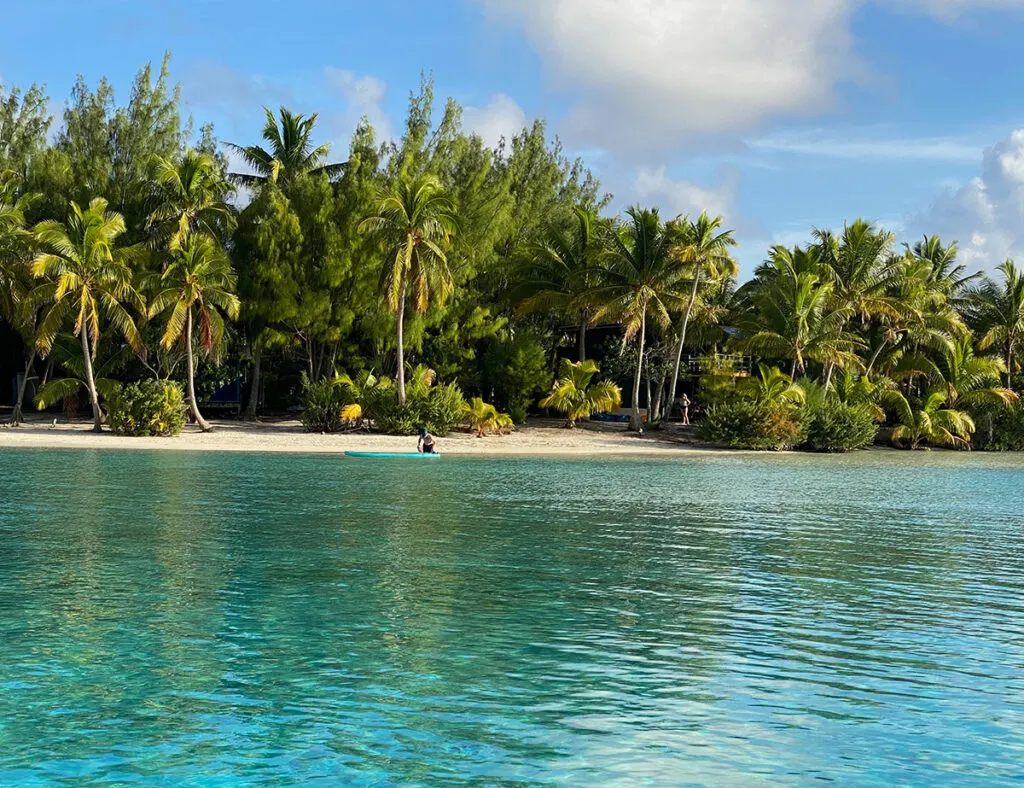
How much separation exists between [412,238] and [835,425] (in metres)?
17.9

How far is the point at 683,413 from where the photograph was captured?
47.6m

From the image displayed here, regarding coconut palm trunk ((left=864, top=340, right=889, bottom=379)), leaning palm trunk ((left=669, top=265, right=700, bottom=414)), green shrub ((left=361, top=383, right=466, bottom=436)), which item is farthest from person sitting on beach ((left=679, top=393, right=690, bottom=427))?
green shrub ((left=361, top=383, right=466, bottom=436))

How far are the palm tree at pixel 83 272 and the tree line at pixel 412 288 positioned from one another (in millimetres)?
122

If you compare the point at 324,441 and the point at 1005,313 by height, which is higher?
the point at 1005,313

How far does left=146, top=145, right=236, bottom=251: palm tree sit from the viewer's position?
125 feet

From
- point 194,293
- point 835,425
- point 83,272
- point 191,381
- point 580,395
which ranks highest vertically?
point 83,272

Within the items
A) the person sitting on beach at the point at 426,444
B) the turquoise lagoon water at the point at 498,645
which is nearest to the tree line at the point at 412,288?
the person sitting on beach at the point at 426,444

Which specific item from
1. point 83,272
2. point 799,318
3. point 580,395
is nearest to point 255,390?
point 83,272

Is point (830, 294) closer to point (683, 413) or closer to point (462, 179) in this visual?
point (683, 413)

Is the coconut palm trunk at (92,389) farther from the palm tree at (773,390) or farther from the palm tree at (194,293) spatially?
the palm tree at (773,390)

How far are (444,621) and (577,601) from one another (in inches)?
74.1

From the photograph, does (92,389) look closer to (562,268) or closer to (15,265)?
(15,265)

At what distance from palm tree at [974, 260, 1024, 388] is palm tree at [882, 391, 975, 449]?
5013 millimetres

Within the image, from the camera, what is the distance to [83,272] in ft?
117
